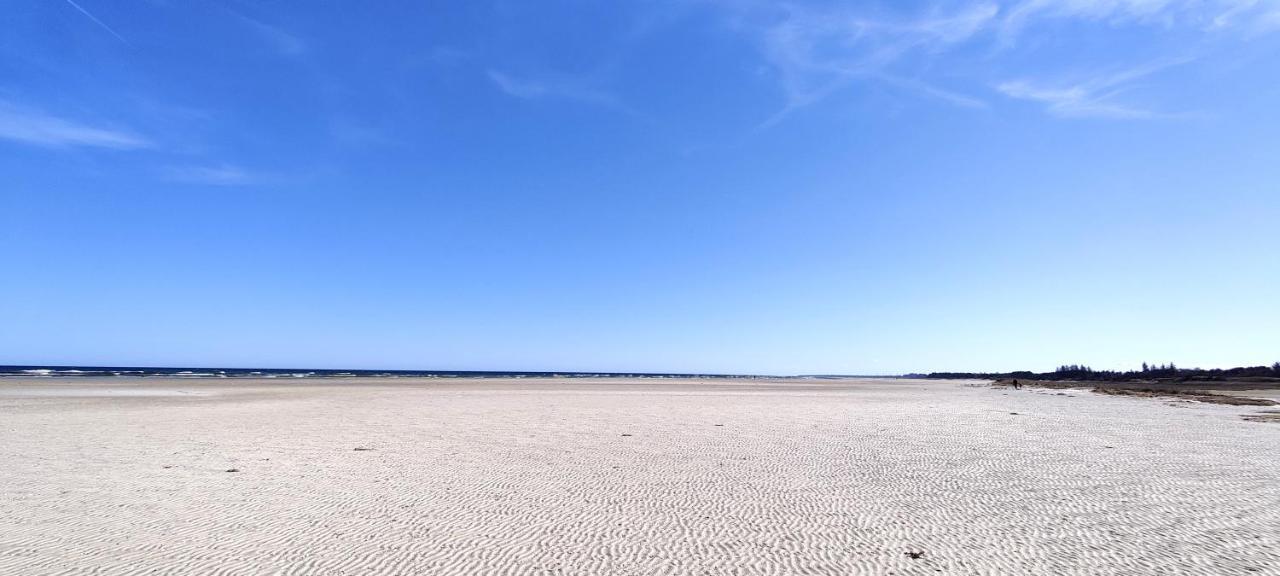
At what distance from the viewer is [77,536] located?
6594mm

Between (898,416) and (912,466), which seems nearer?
(912,466)

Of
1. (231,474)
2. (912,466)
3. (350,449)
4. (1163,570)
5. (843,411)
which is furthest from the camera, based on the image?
(843,411)

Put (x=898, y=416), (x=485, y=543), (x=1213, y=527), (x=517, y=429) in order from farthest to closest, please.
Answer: (x=898, y=416)
(x=517, y=429)
(x=1213, y=527)
(x=485, y=543)

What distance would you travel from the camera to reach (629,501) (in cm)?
853

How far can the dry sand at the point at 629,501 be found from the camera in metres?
6.04

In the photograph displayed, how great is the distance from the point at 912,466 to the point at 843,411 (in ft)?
46.9

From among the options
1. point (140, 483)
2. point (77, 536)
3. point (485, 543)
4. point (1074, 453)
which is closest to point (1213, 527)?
point (1074, 453)

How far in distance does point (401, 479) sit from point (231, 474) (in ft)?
9.46

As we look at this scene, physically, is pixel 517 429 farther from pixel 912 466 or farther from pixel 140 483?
pixel 912 466

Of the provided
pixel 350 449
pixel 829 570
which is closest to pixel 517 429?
pixel 350 449

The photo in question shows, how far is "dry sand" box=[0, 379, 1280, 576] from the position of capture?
6043 millimetres

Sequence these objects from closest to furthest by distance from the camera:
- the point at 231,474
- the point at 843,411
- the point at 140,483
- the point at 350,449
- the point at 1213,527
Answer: the point at 1213,527 → the point at 140,483 → the point at 231,474 → the point at 350,449 → the point at 843,411

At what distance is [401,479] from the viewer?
9.91 metres

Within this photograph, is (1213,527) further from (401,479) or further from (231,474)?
(231,474)
